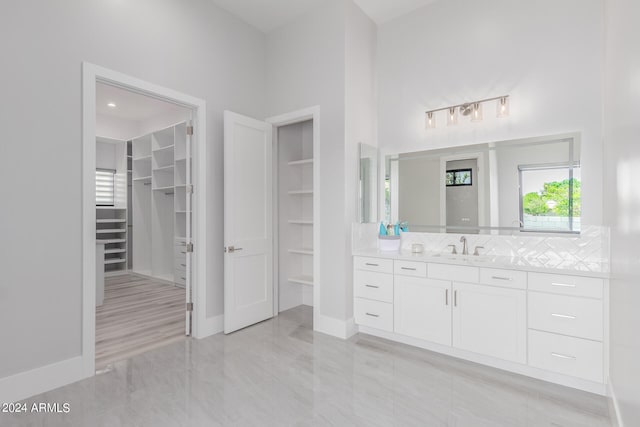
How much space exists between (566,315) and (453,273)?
0.79 meters

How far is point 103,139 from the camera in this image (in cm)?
641

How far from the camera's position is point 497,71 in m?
3.05

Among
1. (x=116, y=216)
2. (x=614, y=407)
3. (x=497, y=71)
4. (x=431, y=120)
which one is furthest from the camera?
(x=116, y=216)

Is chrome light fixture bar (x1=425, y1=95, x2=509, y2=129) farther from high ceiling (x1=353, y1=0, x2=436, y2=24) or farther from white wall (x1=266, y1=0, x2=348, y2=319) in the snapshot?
high ceiling (x1=353, y1=0, x2=436, y2=24)

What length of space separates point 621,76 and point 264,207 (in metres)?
3.08

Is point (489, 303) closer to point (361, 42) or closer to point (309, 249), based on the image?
point (309, 249)

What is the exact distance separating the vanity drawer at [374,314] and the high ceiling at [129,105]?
4094mm

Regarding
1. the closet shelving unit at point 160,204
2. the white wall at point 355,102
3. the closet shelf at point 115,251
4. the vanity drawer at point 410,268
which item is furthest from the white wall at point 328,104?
the closet shelf at point 115,251

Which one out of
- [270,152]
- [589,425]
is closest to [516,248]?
[589,425]

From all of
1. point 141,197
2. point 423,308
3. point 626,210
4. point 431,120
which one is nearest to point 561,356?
point 423,308

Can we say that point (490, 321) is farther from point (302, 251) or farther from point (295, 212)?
point (295, 212)

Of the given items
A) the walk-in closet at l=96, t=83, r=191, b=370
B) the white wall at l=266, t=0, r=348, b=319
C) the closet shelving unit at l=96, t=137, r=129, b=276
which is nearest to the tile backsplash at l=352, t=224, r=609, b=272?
the white wall at l=266, t=0, r=348, b=319

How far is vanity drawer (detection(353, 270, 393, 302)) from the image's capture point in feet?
10.3

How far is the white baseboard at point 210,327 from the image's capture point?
3.28 meters
